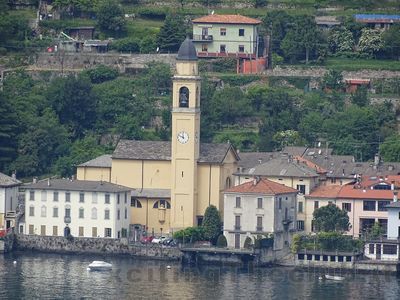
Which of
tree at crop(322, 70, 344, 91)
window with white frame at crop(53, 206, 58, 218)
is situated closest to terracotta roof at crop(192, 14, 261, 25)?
tree at crop(322, 70, 344, 91)

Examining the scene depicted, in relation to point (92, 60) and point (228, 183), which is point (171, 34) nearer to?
point (92, 60)

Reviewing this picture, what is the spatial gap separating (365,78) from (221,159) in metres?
23.7

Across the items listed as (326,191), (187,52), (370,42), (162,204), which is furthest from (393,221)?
(370,42)

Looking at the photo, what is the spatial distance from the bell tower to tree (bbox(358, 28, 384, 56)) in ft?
82.7

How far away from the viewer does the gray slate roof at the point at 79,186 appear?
138 m

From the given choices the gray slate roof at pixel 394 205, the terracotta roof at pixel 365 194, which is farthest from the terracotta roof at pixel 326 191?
the gray slate roof at pixel 394 205

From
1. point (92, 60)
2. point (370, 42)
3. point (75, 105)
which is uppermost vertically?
point (370, 42)

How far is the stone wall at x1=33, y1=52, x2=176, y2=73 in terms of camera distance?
6442 inches

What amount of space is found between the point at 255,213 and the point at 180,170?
5908 millimetres

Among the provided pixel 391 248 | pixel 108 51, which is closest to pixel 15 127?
pixel 108 51

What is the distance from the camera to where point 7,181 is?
141 meters

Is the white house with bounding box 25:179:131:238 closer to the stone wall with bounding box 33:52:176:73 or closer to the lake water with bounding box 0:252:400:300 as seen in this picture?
the lake water with bounding box 0:252:400:300

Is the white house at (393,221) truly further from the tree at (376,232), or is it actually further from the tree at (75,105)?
the tree at (75,105)

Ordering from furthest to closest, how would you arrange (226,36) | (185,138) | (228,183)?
(226,36) < (228,183) < (185,138)
